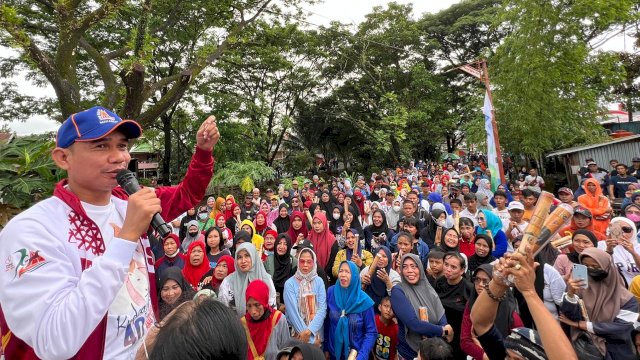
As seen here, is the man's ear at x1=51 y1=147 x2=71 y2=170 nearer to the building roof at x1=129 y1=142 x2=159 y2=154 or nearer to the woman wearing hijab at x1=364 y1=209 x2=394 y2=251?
the woman wearing hijab at x1=364 y1=209 x2=394 y2=251

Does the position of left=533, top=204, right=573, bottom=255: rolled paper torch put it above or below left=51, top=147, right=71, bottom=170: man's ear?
below

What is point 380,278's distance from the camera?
13.1 feet

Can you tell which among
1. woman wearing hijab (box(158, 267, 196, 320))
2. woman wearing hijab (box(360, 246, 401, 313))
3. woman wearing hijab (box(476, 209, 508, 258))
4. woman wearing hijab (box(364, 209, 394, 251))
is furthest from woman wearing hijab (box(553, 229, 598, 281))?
woman wearing hijab (box(158, 267, 196, 320))

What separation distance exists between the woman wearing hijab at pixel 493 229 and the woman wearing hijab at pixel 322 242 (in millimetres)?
2054

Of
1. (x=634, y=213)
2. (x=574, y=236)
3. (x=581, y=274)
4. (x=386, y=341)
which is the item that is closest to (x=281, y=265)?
(x=386, y=341)

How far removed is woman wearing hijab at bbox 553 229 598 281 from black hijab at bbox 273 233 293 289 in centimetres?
303

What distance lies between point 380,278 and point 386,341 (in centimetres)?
63

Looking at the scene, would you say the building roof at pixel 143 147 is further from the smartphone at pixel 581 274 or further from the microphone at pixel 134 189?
the smartphone at pixel 581 274

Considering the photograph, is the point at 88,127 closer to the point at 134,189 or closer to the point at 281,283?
the point at 134,189

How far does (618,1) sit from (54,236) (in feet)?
51.5

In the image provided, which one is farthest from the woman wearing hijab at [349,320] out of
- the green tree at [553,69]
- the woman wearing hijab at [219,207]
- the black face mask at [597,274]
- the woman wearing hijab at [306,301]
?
the green tree at [553,69]

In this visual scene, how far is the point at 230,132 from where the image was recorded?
47.2 feet

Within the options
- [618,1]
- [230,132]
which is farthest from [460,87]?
[230,132]

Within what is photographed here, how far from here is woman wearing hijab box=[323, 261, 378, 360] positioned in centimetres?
351
